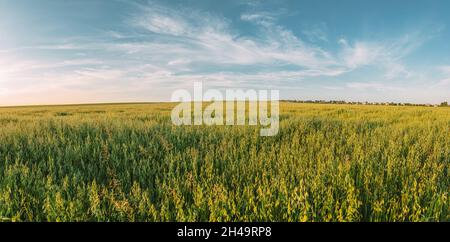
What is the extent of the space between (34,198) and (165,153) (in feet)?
6.62

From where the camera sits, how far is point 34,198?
8.46ft

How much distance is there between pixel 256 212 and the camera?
217 centimetres
